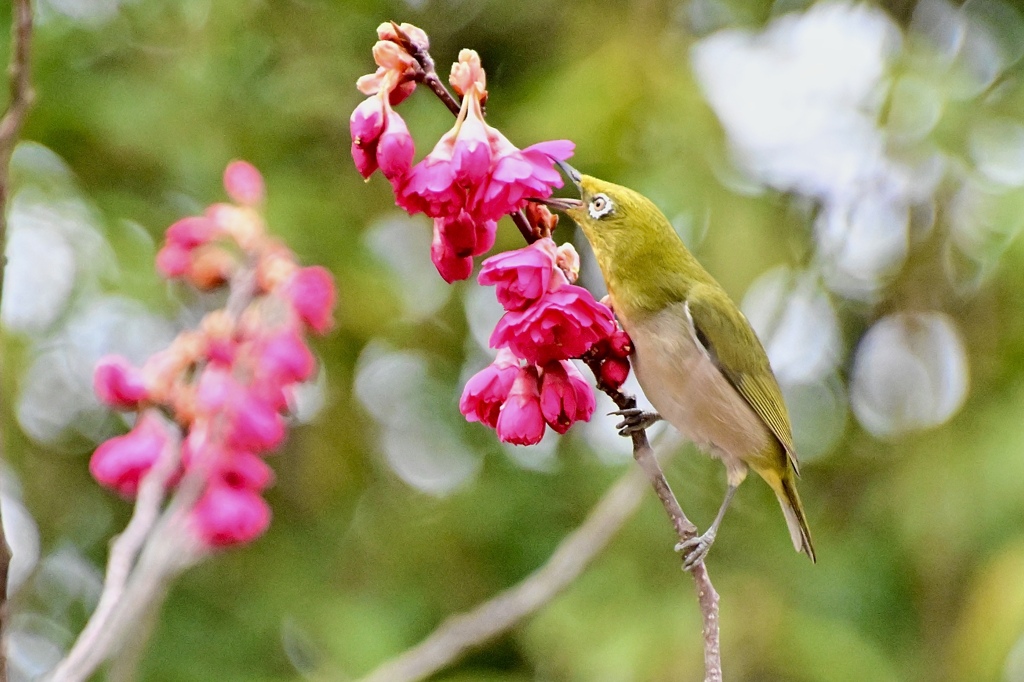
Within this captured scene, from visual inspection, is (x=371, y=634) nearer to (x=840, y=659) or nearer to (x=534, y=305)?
(x=840, y=659)

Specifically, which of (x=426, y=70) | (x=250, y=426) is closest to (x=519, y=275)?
(x=426, y=70)

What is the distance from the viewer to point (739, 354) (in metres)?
2.64

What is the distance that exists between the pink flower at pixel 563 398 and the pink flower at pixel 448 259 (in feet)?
0.63

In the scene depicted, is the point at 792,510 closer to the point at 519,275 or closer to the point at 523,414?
the point at 523,414

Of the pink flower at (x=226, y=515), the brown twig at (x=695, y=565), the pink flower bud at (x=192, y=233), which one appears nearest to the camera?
the brown twig at (x=695, y=565)

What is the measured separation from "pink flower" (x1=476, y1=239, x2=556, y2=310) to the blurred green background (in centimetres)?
175

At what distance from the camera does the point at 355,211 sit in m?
4.55

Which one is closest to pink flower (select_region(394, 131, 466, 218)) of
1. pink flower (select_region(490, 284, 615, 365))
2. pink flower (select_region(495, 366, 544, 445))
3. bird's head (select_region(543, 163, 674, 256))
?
pink flower (select_region(490, 284, 615, 365))

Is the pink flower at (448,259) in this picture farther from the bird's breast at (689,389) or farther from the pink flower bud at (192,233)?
the pink flower bud at (192,233)

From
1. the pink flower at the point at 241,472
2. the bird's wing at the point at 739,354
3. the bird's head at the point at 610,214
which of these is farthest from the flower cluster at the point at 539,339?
the pink flower at the point at 241,472

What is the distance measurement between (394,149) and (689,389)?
0.97m

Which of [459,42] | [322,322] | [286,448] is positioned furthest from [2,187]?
[459,42]

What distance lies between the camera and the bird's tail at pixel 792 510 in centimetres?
253

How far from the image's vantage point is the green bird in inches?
80.0
